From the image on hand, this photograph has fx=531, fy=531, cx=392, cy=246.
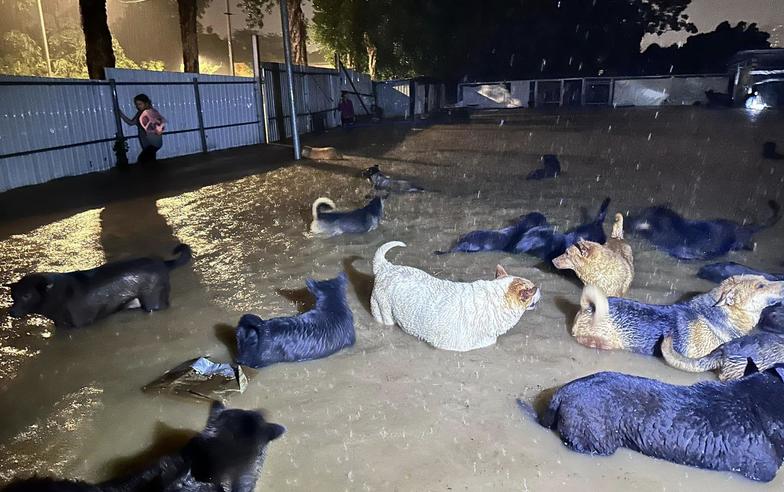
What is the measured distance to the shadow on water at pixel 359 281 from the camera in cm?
493

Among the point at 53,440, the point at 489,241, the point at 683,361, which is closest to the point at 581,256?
the point at 683,361

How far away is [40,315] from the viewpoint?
182 inches

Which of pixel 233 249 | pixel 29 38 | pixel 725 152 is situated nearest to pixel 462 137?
pixel 725 152

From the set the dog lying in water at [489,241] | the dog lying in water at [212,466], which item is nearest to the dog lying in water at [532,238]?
the dog lying in water at [489,241]

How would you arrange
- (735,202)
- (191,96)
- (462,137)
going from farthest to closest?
(462,137), (191,96), (735,202)

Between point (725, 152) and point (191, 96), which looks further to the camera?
point (191, 96)

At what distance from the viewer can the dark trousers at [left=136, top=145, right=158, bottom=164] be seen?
13.6m

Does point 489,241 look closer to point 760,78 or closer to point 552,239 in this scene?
point 552,239

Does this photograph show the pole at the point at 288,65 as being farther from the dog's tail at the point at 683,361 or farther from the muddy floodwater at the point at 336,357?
the dog's tail at the point at 683,361

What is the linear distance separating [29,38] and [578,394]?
4684cm

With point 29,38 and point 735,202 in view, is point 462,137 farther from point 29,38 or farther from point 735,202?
point 29,38

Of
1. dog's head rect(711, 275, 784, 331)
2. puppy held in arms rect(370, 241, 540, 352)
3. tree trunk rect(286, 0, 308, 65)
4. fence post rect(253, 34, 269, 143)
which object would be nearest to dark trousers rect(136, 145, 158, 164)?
fence post rect(253, 34, 269, 143)

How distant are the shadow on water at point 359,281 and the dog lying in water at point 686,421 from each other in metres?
2.25

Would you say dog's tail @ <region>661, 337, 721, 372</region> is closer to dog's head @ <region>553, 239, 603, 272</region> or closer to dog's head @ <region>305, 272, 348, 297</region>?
dog's head @ <region>553, 239, 603, 272</region>
